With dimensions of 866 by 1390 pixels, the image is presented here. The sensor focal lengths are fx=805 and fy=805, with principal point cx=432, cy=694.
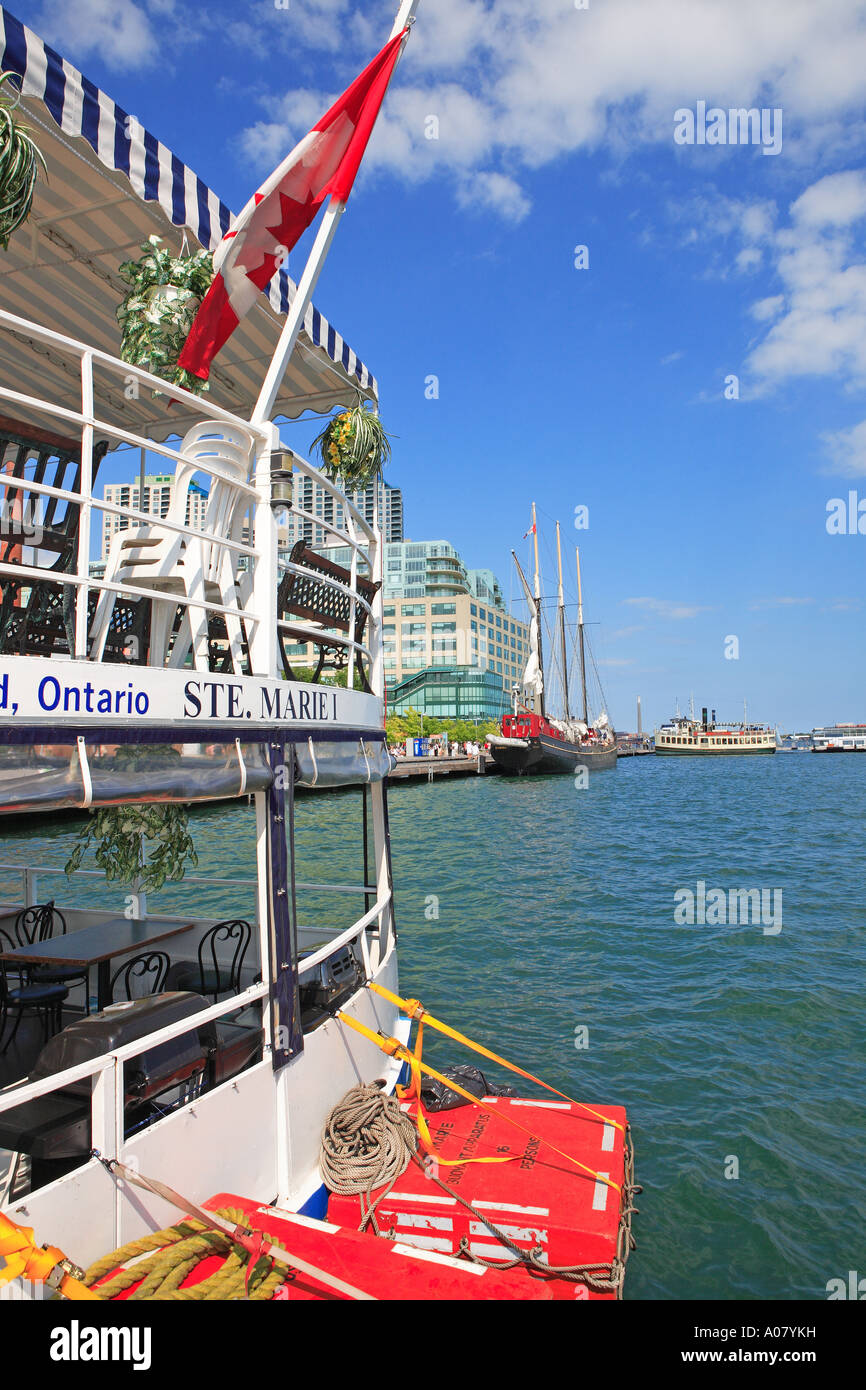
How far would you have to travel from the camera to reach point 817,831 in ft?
107

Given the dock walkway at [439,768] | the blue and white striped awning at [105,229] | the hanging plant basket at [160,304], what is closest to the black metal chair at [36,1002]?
the hanging plant basket at [160,304]

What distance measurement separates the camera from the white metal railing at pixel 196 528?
375 centimetres

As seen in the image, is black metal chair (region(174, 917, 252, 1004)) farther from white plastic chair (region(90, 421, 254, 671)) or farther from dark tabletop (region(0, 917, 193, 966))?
white plastic chair (region(90, 421, 254, 671))

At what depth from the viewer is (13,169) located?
4.66 meters

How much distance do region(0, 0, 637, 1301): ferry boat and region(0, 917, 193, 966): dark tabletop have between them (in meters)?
0.05

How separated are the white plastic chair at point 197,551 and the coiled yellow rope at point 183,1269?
9.62 feet

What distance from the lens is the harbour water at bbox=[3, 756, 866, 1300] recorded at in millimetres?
6488

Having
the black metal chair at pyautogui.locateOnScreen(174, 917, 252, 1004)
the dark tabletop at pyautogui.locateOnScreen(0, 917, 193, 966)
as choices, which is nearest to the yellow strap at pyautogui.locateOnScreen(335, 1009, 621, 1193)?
the black metal chair at pyautogui.locateOnScreen(174, 917, 252, 1004)

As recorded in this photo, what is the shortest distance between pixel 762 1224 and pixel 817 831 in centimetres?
2902

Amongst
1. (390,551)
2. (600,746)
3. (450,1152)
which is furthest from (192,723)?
(390,551)

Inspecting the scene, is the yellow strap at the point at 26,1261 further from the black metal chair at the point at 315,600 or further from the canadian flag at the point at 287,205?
the canadian flag at the point at 287,205

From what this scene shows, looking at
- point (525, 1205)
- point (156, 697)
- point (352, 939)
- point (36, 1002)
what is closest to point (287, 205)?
point (156, 697)
